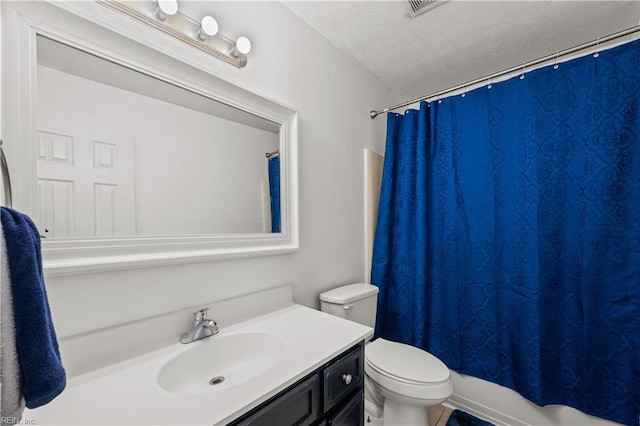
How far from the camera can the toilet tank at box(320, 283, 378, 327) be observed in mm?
1446

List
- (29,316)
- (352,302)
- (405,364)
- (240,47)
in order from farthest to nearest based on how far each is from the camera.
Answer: (352,302) < (405,364) < (240,47) < (29,316)

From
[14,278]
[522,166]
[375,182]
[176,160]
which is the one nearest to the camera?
[14,278]

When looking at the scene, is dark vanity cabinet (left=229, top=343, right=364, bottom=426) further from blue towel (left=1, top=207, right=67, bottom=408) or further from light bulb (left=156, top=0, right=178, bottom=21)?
light bulb (left=156, top=0, right=178, bottom=21)

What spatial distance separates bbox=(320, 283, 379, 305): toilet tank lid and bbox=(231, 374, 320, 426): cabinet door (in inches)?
24.3

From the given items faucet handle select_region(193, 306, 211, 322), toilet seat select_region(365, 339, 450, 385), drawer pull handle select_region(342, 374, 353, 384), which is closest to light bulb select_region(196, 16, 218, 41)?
faucet handle select_region(193, 306, 211, 322)

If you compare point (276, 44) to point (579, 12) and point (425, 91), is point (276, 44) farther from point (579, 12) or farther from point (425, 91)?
point (579, 12)

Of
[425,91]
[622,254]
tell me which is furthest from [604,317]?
[425,91]

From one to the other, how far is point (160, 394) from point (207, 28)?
1214 mm

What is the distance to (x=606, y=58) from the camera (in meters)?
1.24

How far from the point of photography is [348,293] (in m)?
1.53

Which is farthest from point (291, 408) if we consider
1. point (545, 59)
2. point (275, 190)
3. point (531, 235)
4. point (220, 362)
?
point (545, 59)

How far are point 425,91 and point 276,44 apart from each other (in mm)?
1347

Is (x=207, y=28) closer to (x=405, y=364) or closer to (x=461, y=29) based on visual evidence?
(x=461, y=29)

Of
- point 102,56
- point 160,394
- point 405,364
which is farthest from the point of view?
point 405,364
